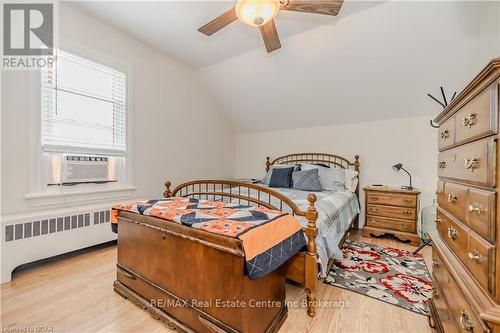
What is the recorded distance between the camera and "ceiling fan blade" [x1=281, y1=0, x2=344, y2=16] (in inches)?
64.8

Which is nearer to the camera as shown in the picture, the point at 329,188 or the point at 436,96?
the point at 436,96

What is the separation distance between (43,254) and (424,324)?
3253 millimetres

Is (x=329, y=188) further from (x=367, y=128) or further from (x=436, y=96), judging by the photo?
(x=436, y=96)

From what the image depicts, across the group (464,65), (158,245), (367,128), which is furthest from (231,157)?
(464,65)

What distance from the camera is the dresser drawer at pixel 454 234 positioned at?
3.00 feet

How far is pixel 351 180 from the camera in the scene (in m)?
3.44

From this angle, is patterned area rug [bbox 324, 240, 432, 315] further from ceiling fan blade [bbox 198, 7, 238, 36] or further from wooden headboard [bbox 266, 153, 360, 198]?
ceiling fan blade [bbox 198, 7, 238, 36]

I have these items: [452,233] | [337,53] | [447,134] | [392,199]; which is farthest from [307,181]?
[452,233]

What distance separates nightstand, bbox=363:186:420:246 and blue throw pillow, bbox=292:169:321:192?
0.76 metres

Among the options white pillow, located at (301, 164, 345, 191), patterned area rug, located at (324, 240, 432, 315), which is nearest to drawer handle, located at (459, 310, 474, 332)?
patterned area rug, located at (324, 240, 432, 315)

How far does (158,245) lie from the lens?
148 cm

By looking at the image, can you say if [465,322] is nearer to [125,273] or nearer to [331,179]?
[125,273]

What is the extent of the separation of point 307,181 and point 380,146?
136 cm

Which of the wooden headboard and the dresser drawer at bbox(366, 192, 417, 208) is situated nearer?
the dresser drawer at bbox(366, 192, 417, 208)
